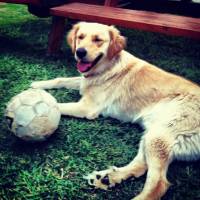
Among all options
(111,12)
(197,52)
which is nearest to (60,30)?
(111,12)

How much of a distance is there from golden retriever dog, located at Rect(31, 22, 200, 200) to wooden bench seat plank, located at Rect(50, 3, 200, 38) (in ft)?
1.92

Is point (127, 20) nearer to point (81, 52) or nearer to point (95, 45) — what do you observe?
point (95, 45)

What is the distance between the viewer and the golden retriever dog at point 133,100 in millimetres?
2682

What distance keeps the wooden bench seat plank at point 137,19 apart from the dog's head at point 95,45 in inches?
23.7

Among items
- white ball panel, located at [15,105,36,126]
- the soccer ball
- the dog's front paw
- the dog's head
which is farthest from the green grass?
the dog's head

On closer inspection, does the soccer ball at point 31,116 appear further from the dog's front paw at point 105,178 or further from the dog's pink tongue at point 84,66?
the dog's pink tongue at point 84,66

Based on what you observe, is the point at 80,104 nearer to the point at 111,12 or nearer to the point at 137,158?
the point at 137,158

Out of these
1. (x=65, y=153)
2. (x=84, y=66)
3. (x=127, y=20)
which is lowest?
(x=65, y=153)

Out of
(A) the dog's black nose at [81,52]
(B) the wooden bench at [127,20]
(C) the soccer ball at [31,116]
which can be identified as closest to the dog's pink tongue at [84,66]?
(A) the dog's black nose at [81,52]

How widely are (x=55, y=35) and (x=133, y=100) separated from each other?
7.33 ft

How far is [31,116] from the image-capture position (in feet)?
8.94

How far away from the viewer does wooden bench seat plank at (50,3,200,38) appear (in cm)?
395

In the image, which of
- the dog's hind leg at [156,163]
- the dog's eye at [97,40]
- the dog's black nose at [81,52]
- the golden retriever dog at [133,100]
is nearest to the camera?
the dog's hind leg at [156,163]

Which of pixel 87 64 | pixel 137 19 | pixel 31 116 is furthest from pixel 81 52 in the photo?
pixel 137 19
